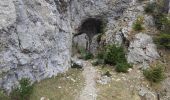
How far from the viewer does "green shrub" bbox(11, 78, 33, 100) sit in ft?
71.5

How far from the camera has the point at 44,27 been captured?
85.8 ft

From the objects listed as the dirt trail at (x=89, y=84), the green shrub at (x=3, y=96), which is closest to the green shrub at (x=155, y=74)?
the dirt trail at (x=89, y=84)

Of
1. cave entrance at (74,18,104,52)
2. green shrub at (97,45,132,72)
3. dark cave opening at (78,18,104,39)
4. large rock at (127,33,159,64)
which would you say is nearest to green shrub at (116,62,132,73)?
green shrub at (97,45,132,72)

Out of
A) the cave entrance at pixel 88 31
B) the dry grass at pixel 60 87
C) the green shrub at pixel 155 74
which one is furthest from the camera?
the cave entrance at pixel 88 31

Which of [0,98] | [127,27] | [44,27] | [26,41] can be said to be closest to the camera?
[0,98]

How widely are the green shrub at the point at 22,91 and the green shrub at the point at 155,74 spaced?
10.1 meters

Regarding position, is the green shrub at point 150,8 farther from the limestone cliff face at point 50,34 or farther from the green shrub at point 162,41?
the green shrub at point 162,41

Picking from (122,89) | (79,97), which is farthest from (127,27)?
(79,97)

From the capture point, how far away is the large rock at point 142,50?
2902 cm

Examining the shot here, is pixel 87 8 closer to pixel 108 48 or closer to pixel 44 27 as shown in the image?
pixel 108 48

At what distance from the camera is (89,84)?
85.1ft

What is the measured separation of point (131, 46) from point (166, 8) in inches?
241

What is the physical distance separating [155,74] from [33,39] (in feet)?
33.7

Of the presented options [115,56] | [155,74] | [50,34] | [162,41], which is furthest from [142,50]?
[50,34]
